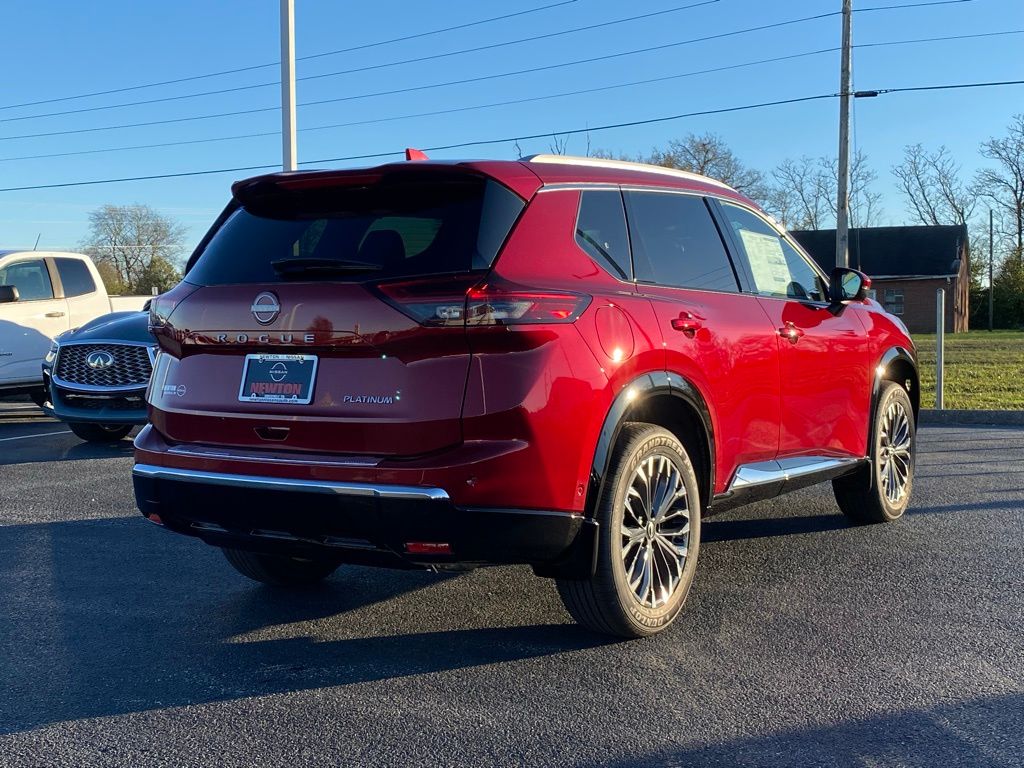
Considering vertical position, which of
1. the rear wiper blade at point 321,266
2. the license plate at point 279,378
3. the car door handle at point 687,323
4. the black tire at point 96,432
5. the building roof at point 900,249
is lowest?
the black tire at point 96,432

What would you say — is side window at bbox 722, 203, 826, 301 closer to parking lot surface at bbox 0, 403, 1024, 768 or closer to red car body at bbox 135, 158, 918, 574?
red car body at bbox 135, 158, 918, 574

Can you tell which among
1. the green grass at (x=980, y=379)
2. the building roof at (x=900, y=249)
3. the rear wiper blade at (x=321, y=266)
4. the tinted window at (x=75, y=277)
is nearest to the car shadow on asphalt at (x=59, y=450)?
the tinted window at (x=75, y=277)

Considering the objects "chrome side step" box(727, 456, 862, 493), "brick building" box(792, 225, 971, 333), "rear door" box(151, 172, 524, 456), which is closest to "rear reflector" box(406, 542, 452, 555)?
"rear door" box(151, 172, 524, 456)

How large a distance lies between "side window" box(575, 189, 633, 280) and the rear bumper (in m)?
1.06

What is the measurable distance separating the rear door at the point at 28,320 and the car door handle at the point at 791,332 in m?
9.87

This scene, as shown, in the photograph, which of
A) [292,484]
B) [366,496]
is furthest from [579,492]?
[292,484]

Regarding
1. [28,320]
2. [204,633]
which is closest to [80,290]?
[28,320]

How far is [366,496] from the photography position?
363cm

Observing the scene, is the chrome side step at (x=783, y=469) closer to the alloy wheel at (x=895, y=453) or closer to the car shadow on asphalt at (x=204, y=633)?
the alloy wheel at (x=895, y=453)

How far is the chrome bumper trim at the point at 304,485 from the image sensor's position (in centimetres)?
359

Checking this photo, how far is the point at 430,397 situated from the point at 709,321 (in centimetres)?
155

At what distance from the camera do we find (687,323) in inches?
175

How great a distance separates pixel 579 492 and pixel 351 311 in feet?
3.38

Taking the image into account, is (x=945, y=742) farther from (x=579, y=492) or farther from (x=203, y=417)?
(x=203, y=417)
